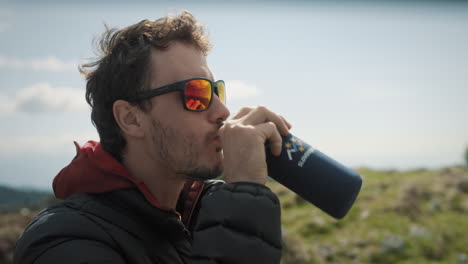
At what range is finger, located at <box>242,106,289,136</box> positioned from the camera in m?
2.28

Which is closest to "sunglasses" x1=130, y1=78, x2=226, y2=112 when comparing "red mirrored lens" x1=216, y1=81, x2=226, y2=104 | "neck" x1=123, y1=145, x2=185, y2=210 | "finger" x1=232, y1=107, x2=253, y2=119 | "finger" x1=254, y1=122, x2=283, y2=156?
"red mirrored lens" x1=216, y1=81, x2=226, y2=104

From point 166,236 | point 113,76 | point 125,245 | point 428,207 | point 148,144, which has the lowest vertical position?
point 428,207

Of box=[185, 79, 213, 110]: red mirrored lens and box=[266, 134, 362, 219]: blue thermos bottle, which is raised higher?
box=[185, 79, 213, 110]: red mirrored lens

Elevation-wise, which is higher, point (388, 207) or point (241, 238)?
point (241, 238)

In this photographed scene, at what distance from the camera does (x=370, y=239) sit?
939 centimetres

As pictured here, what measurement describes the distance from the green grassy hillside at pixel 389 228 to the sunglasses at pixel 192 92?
5.12 m

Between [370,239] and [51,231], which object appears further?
[370,239]

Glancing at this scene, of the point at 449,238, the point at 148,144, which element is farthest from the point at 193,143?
the point at 449,238

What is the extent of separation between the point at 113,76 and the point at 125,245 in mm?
1301

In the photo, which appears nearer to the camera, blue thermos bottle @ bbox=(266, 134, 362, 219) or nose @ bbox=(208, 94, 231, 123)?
blue thermos bottle @ bbox=(266, 134, 362, 219)

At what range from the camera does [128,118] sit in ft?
8.98

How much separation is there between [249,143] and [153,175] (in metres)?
0.93

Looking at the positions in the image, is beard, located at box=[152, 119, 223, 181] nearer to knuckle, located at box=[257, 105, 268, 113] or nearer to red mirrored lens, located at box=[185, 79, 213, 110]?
red mirrored lens, located at box=[185, 79, 213, 110]

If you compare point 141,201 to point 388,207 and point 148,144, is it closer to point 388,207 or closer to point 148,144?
point 148,144
